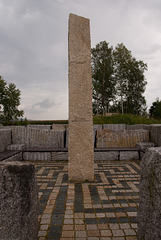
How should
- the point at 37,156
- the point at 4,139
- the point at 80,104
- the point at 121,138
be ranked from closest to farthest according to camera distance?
the point at 80,104 < the point at 4,139 < the point at 37,156 < the point at 121,138

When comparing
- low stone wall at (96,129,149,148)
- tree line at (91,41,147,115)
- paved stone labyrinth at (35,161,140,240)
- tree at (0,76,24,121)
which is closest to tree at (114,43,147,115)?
tree line at (91,41,147,115)

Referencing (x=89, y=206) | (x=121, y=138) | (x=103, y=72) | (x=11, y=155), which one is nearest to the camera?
(x=89, y=206)

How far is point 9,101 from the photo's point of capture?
22531mm

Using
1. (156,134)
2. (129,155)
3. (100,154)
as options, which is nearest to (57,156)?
(100,154)

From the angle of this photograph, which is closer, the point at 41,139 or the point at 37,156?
the point at 37,156

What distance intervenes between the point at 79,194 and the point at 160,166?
2.24 metres

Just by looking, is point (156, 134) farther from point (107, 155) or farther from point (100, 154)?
point (100, 154)

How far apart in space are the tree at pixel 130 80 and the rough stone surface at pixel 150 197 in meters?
27.9

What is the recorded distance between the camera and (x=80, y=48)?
13.4 feet

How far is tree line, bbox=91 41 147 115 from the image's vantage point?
28.1 m

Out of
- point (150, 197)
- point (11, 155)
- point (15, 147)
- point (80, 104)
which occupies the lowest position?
point (11, 155)

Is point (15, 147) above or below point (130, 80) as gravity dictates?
below

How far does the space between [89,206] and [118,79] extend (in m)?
28.5

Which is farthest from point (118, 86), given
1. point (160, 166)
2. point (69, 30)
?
point (160, 166)
